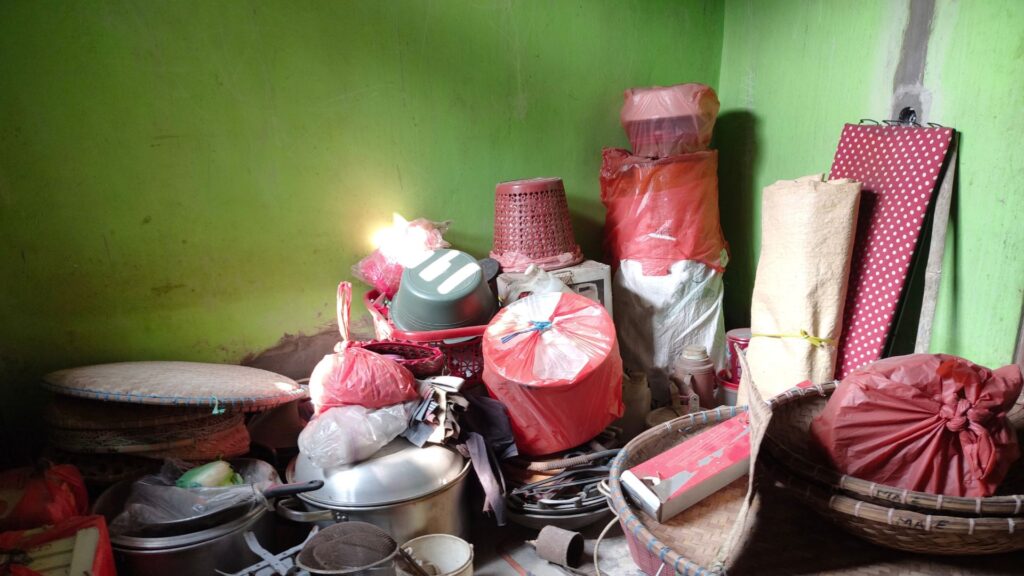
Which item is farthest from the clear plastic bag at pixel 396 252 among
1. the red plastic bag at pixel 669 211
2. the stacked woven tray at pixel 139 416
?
the red plastic bag at pixel 669 211

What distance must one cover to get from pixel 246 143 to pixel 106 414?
105 cm

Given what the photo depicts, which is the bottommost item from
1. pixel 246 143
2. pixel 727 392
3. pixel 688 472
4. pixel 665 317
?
pixel 727 392

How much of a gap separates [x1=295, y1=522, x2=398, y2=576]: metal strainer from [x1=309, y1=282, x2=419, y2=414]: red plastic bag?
396 mm

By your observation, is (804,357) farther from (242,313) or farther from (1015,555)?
(242,313)

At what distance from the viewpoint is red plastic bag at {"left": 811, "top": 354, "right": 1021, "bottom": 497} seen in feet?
3.06

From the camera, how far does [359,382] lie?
1.78 metres

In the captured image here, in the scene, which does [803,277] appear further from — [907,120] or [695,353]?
[907,120]

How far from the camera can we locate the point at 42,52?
1.81 meters

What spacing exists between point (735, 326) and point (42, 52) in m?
3.17

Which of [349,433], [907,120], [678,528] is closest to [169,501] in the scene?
[349,433]

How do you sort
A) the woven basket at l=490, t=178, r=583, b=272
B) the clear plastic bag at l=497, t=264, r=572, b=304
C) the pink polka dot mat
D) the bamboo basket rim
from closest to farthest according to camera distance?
the bamboo basket rim → the pink polka dot mat → the clear plastic bag at l=497, t=264, r=572, b=304 → the woven basket at l=490, t=178, r=583, b=272

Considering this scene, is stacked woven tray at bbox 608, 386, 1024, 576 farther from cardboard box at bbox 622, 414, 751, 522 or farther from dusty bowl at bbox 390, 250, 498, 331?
dusty bowl at bbox 390, 250, 498, 331

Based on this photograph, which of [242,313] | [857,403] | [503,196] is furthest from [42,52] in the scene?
[857,403]

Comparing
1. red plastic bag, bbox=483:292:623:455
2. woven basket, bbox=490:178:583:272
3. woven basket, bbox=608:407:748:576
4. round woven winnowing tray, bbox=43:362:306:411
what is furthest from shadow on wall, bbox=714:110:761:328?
round woven winnowing tray, bbox=43:362:306:411
